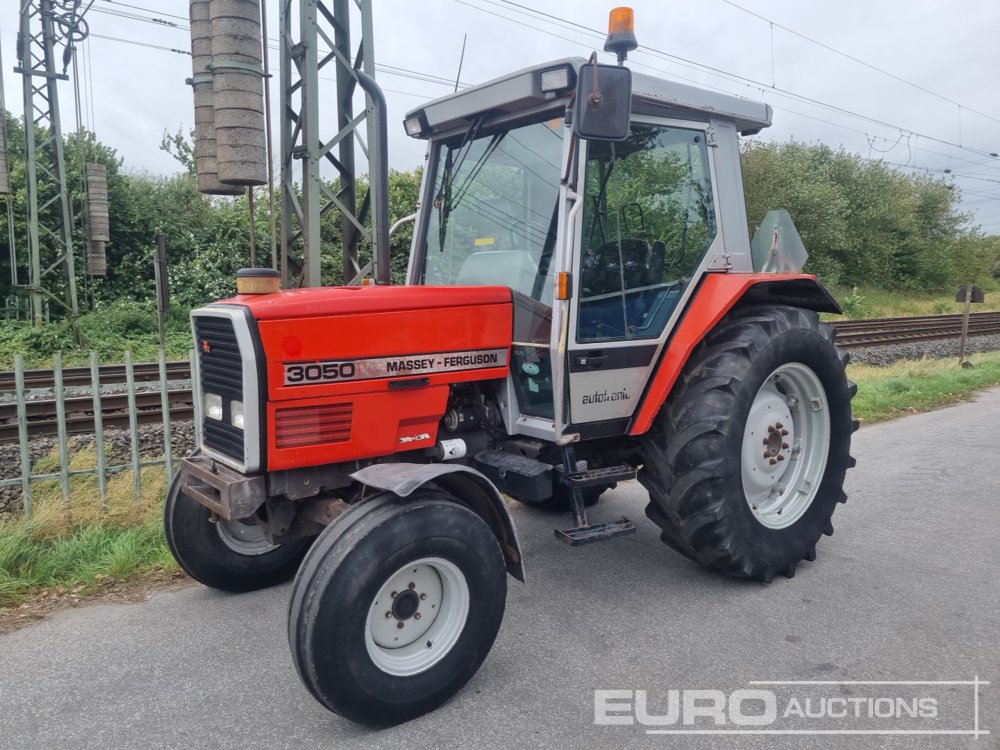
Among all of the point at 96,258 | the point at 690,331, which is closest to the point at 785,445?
the point at 690,331

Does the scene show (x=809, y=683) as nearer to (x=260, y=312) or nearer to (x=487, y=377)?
(x=487, y=377)

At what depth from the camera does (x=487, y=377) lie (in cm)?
380

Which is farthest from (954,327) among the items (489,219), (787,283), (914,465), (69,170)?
(69,170)

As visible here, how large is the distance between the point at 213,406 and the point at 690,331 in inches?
95.6

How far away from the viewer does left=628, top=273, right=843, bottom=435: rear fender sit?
13.1 ft

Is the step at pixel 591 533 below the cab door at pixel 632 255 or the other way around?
below

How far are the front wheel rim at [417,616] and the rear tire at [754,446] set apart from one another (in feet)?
4.46

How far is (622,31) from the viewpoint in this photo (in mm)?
3654

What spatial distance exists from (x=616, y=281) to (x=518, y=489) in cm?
118

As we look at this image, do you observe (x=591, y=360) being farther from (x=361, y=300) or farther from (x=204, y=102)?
(x=204, y=102)

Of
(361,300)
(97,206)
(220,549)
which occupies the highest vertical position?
(97,206)

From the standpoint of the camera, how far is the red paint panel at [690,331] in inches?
157

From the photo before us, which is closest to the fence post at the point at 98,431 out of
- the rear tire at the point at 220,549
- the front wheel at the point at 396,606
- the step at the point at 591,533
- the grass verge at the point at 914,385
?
the rear tire at the point at 220,549

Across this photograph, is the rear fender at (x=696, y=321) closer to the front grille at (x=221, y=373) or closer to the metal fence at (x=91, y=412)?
the front grille at (x=221, y=373)
